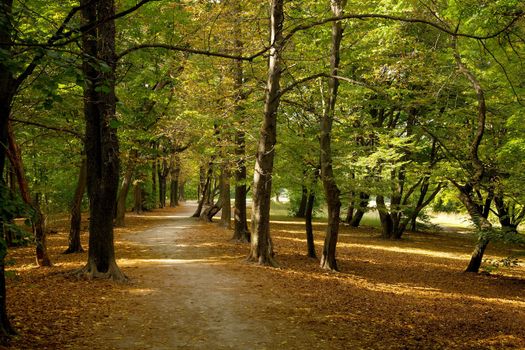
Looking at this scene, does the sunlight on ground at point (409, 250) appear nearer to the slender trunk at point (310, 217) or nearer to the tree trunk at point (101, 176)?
the slender trunk at point (310, 217)

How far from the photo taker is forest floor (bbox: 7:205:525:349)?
6.53 meters

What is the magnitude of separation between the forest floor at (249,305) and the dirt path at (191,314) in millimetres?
20

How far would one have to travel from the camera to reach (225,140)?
16.9m

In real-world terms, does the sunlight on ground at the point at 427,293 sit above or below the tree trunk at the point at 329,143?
below

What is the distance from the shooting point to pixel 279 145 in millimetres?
14211

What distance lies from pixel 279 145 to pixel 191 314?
759cm

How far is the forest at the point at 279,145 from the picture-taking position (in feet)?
24.5

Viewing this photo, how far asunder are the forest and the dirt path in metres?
0.09

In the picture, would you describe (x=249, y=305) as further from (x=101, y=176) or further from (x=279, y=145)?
(x=279, y=145)

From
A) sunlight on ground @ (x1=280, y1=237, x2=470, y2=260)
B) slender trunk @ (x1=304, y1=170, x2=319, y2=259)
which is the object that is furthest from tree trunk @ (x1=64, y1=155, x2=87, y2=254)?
sunlight on ground @ (x1=280, y1=237, x2=470, y2=260)

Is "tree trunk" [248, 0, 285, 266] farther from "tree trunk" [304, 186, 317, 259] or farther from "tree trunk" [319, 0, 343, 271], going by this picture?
"tree trunk" [304, 186, 317, 259]

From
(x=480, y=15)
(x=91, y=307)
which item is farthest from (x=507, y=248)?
(x=91, y=307)

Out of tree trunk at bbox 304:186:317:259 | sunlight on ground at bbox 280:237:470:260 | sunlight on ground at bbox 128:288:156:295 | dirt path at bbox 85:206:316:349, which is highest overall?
tree trunk at bbox 304:186:317:259

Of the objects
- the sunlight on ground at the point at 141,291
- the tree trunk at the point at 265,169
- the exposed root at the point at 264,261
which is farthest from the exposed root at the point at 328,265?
the sunlight on ground at the point at 141,291
